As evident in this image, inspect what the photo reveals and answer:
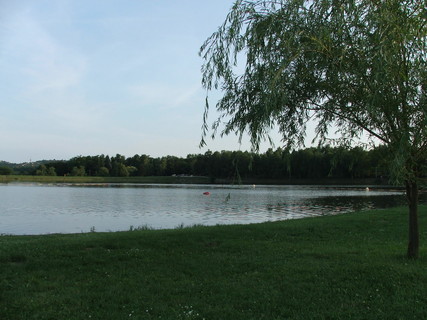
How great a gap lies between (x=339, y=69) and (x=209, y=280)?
458 cm

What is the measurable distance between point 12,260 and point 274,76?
22.8ft

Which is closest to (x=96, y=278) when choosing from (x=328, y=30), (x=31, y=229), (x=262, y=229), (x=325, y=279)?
(x=325, y=279)

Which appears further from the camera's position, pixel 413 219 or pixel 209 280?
pixel 413 219

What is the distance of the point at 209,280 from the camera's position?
697 centimetres

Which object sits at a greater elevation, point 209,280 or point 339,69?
point 339,69

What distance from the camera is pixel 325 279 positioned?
695 cm

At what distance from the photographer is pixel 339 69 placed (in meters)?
7.17

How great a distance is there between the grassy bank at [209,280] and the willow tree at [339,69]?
1.85 metres

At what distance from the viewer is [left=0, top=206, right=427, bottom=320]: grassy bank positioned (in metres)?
5.53

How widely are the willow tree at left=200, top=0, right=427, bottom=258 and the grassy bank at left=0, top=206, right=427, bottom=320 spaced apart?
185 cm

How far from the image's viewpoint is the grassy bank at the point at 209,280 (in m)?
5.53

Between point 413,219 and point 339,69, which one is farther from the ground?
point 339,69

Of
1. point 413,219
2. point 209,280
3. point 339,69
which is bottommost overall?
point 209,280

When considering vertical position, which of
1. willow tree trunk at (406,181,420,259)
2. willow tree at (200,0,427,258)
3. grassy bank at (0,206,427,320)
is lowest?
grassy bank at (0,206,427,320)
